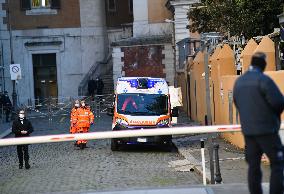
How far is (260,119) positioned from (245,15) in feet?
59.8

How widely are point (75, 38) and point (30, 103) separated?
6184 millimetres

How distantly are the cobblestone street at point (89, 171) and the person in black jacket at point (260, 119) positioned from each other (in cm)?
301

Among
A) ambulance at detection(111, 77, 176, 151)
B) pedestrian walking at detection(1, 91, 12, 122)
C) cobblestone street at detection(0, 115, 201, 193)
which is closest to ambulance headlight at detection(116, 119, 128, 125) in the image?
ambulance at detection(111, 77, 176, 151)

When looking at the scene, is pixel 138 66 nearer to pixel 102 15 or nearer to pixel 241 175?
pixel 102 15

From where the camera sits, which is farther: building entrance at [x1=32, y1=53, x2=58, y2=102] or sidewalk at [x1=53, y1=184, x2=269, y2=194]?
building entrance at [x1=32, y1=53, x2=58, y2=102]

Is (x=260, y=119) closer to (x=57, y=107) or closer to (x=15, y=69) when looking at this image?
(x=15, y=69)

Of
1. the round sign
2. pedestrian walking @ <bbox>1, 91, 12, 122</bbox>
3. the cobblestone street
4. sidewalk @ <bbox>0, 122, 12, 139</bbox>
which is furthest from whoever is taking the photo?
the round sign

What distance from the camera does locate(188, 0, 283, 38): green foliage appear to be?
25.3 m

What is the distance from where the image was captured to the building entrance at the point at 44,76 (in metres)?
53.4

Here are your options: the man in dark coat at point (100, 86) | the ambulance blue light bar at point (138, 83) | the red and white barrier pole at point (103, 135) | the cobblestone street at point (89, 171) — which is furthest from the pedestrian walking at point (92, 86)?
the red and white barrier pole at point (103, 135)

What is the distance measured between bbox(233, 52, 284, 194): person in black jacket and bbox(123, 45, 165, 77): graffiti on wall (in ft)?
135

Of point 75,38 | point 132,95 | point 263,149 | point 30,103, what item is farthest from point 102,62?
point 263,149

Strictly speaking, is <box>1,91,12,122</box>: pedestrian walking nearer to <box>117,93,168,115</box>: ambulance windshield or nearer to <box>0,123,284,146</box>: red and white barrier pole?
<box>117,93,168,115</box>: ambulance windshield

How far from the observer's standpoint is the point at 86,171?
51.9 ft
